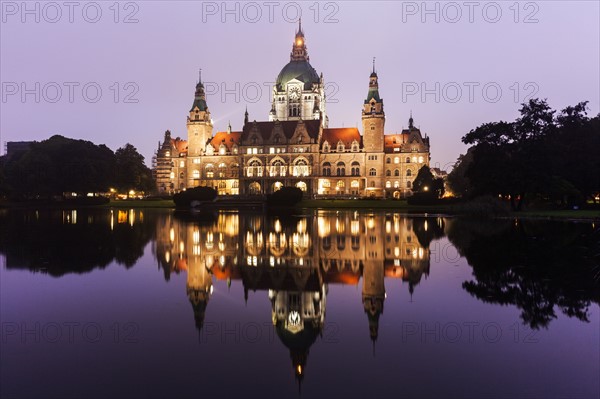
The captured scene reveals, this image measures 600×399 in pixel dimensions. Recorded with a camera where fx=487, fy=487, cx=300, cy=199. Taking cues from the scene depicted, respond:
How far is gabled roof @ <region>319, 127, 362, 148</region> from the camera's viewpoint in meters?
114

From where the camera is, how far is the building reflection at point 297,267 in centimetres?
1034

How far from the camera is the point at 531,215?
154ft

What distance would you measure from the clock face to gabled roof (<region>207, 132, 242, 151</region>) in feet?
63.2

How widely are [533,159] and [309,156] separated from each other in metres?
62.9

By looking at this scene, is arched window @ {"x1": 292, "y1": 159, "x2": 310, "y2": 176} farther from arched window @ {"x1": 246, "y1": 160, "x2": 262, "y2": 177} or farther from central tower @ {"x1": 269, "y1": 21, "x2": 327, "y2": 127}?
central tower @ {"x1": 269, "y1": 21, "x2": 327, "y2": 127}

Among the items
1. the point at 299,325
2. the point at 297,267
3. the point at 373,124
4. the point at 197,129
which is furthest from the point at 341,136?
the point at 299,325

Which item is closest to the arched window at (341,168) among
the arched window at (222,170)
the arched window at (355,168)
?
the arched window at (355,168)

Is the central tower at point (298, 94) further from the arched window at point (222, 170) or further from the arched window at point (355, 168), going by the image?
the arched window at point (222, 170)

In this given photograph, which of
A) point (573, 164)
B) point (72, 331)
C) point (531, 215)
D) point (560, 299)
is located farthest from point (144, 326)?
point (573, 164)

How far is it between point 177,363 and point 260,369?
1329 millimetres

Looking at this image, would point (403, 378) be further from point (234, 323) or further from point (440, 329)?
point (234, 323)

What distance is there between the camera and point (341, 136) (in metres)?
116

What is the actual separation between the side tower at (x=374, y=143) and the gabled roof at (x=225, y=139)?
3172cm

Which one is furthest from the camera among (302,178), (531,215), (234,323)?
(302,178)
